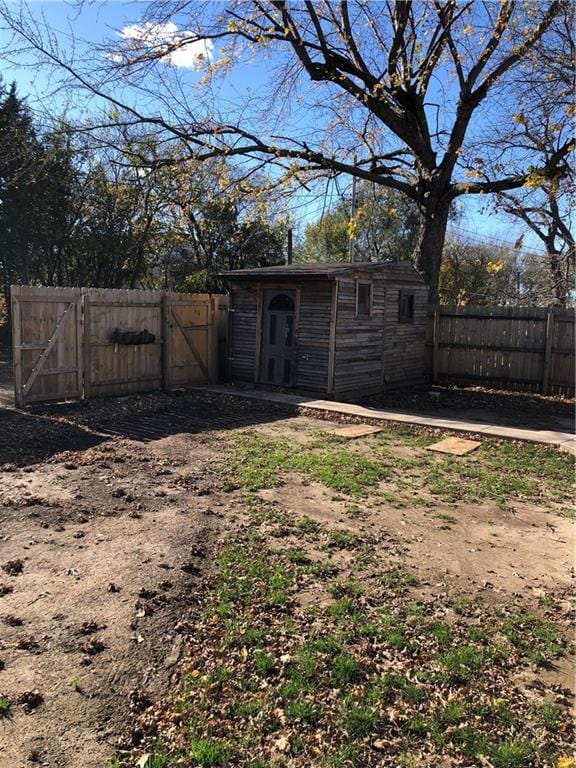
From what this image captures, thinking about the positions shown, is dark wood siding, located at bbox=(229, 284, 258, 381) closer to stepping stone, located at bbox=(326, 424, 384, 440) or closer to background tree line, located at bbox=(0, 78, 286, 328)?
stepping stone, located at bbox=(326, 424, 384, 440)

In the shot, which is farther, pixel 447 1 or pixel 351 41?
pixel 351 41

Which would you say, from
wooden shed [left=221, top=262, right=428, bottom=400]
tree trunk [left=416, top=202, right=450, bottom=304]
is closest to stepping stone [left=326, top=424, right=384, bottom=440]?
wooden shed [left=221, top=262, right=428, bottom=400]

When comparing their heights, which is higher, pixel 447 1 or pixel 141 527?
pixel 447 1

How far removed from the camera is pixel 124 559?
4.25 m

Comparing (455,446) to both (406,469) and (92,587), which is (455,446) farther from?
(92,587)

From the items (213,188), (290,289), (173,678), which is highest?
(213,188)

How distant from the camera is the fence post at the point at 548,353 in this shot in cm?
1290

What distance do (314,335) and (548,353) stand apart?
5.53m

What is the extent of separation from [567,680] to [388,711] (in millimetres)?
1006

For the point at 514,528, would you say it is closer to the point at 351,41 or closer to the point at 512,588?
the point at 512,588

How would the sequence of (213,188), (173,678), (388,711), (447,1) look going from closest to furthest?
(388,711)
(173,678)
(447,1)
(213,188)

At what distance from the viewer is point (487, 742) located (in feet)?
8.25

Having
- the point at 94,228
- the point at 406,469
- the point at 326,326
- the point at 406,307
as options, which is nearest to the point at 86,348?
the point at 326,326

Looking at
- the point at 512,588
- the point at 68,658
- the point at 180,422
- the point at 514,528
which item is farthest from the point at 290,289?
the point at 68,658
